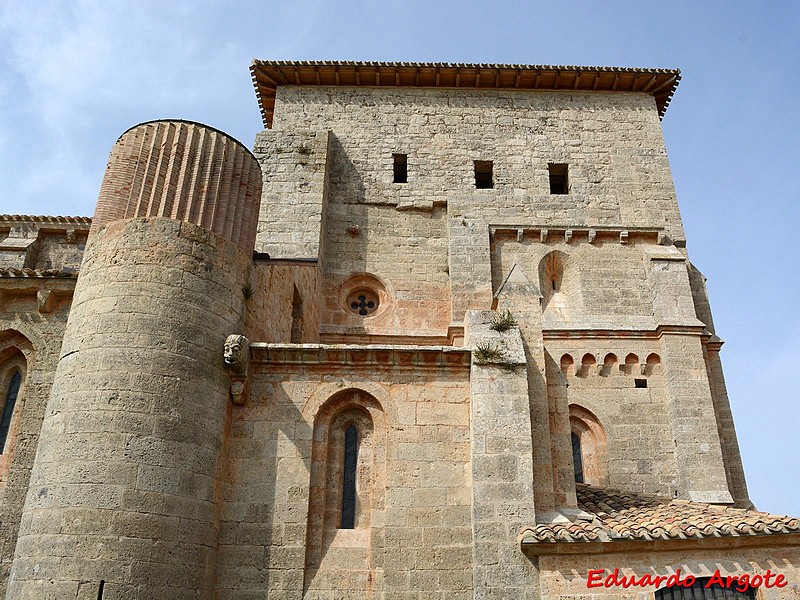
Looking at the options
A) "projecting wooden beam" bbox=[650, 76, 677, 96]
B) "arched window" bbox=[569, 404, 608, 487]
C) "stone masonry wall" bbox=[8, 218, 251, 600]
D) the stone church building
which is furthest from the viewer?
"projecting wooden beam" bbox=[650, 76, 677, 96]

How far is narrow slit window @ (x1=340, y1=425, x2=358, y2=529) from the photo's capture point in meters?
7.98

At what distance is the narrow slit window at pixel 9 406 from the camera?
8.94 meters

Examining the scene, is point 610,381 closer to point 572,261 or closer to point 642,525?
point 572,261

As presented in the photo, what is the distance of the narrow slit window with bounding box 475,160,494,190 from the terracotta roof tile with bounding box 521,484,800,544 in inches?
385

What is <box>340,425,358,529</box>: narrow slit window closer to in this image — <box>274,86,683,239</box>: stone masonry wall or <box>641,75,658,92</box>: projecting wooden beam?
<box>274,86,683,239</box>: stone masonry wall

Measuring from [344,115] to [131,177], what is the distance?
9425 millimetres

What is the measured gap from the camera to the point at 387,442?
8148mm

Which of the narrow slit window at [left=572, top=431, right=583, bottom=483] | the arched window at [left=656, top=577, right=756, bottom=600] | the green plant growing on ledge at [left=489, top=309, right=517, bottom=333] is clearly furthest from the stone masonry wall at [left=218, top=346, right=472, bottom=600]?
the narrow slit window at [left=572, top=431, right=583, bottom=483]

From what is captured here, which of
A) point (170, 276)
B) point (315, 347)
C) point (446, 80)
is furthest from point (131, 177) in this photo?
point (446, 80)

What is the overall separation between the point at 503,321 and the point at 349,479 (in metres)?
2.75

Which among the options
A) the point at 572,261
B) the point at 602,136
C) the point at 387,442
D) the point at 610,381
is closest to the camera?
the point at 387,442

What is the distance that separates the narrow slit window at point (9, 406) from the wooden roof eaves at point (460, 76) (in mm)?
10352

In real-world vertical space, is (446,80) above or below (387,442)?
above
